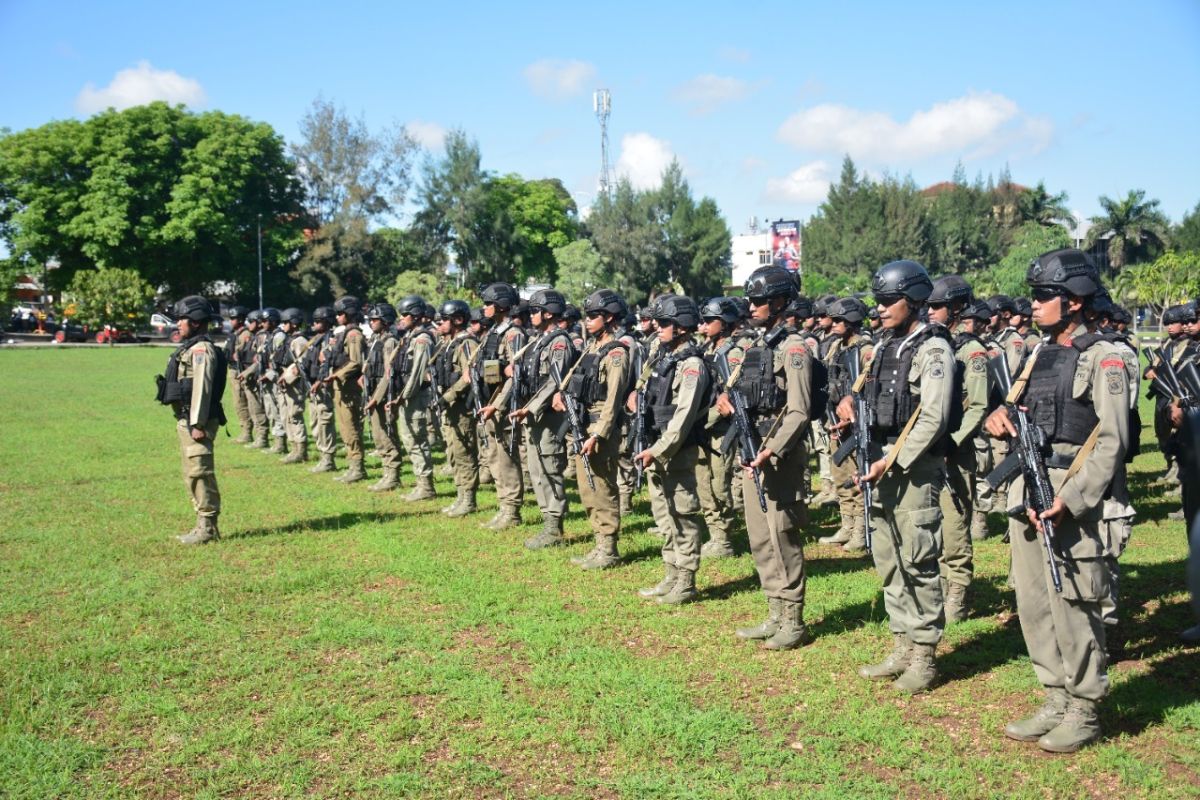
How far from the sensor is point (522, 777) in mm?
4797

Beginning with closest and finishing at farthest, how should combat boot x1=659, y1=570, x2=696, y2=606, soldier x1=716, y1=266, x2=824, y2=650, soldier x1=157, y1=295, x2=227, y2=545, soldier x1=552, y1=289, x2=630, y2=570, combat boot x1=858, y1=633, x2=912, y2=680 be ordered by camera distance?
combat boot x1=858, y1=633, x2=912, y2=680
soldier x1=716, y1=266, x2=824, y2=650
combat boot x1=659, y1=570, x2=696, y2=606
soldier x1=552, y1=289, x2=630, y2=570
soldier x1=157, y1=295, x2=227, y2=545

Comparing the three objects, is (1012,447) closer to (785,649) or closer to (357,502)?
(785,649)

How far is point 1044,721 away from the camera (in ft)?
16.5

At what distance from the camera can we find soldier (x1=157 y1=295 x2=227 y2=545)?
941 centimetres

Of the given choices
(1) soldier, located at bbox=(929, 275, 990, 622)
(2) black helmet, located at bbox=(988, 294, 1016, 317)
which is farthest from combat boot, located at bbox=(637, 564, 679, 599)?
→ (2) black helmet, located at bbox=(988, 294, 1016, 317)

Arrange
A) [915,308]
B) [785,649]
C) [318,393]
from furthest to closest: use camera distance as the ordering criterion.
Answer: [318,393], [785,649], [915,308]

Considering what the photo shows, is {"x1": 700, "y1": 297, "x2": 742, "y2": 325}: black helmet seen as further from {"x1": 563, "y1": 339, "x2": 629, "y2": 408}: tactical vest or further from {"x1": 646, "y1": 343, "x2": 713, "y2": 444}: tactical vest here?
{"x1": 563, "y1": 339, "x2": 629, "y2": 408}: tactical vest

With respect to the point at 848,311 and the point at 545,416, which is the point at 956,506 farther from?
the point at 545,416

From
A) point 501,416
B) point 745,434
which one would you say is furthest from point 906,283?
point 501,416

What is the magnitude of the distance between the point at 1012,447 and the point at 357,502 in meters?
8.79

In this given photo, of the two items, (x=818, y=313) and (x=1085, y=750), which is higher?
(x=818, y=313)

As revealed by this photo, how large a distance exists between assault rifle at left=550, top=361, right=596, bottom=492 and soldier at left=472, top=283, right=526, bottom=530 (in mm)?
1159

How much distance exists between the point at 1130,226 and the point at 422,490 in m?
74.0

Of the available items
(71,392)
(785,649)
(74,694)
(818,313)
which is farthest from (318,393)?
(71,392)
